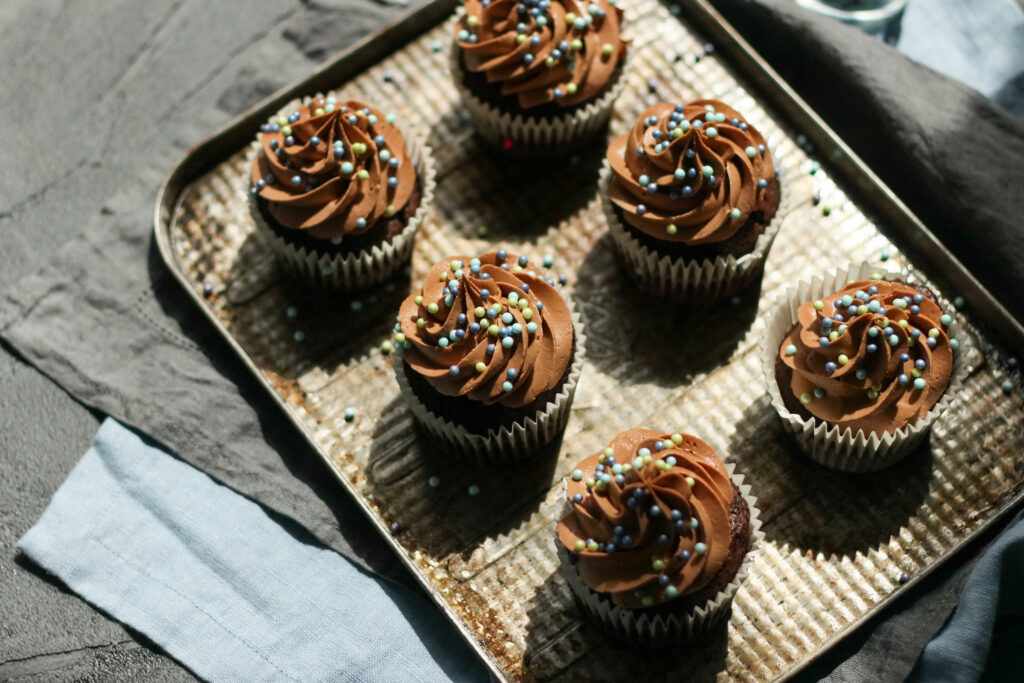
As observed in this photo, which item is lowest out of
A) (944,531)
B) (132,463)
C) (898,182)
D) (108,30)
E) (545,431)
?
(944,531)

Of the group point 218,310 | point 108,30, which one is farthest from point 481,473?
point 108,30

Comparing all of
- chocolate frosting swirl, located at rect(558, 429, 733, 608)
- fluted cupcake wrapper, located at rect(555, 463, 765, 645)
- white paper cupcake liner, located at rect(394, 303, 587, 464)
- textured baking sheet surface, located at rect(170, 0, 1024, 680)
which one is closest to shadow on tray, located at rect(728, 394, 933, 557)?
textured baking sheet surface, located at rect(170, 0, 1024, 680)

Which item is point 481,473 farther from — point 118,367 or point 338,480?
point 118,367

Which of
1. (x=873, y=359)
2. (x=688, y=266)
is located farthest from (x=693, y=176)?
(x=873, y=359)

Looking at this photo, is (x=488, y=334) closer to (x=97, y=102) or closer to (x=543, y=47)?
(x=543, y=47)

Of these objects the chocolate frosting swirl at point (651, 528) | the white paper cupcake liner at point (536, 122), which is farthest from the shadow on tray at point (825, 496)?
the white paper cupcake liner at point (536, 122)

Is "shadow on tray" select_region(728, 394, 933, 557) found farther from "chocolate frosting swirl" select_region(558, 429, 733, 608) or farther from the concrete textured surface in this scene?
the concrete textured surface

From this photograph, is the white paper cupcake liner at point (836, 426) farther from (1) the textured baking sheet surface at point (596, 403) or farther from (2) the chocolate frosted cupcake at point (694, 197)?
(2) the chocolate frosted cupcake at point (694, 197)
